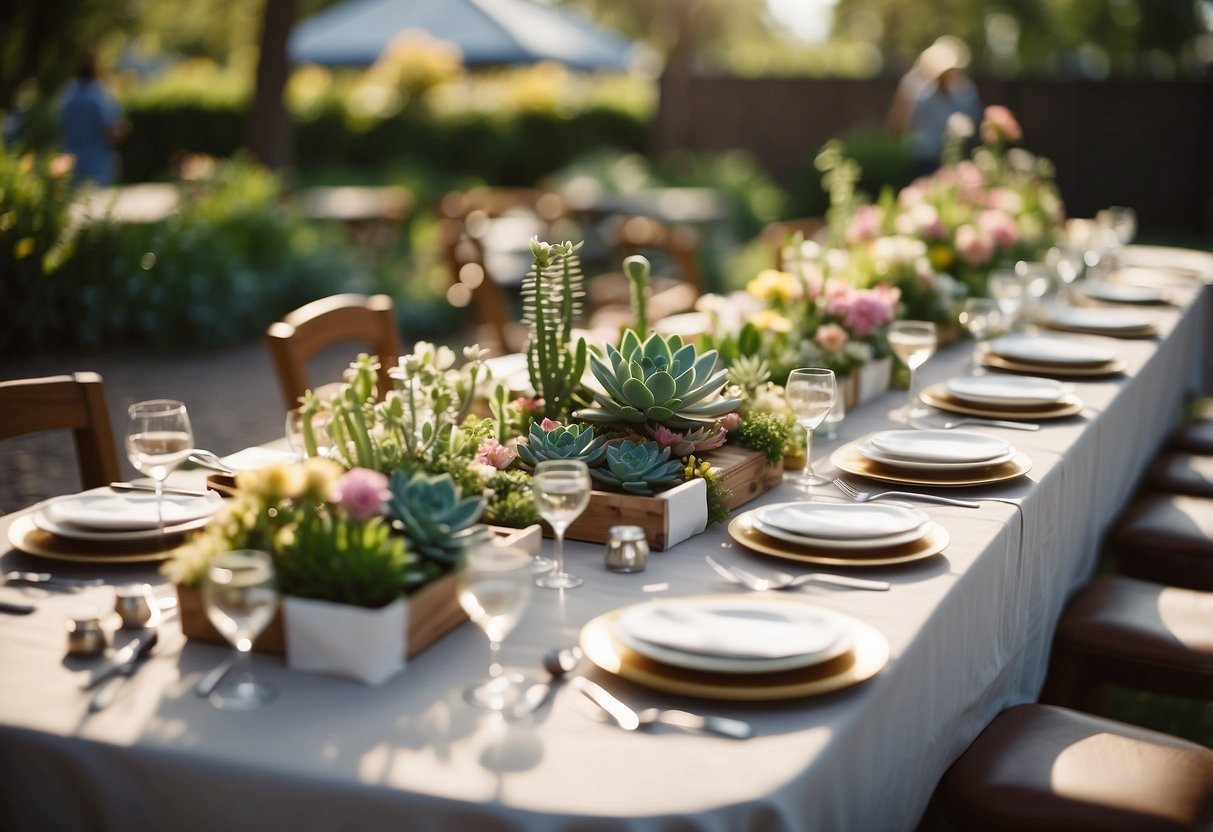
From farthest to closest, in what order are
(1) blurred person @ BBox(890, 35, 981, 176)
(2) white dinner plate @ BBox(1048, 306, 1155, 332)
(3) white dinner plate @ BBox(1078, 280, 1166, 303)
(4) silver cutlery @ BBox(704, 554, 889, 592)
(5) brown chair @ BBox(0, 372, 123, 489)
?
(1) blurred person @ BBox(890, 35, 981, 176)
(3) white dinner plate @ BBox(1078, 280, 1166, 303)
(2) white dinner plate @ BBox(1048, 306, 1155, 332)
(5) brown chair @ BBox(0, 372, 123, 489)
(4) silver cutlery @ BBox(704, 554, 889, 592)

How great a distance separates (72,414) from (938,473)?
1.74m

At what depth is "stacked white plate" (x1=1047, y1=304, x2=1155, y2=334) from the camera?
389 cm

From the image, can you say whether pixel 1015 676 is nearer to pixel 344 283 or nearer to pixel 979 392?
pixel 979 392

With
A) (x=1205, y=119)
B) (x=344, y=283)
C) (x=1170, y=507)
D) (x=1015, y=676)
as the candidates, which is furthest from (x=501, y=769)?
(x=1205, y=119)

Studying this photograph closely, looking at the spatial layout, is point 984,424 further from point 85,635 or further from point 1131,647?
point 85,635

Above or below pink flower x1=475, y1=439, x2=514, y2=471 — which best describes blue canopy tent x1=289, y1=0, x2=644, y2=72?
above

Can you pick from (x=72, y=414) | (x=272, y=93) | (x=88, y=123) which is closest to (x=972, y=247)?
(x=72, y=414)

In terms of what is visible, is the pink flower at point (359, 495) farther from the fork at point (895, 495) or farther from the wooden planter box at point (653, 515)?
the fork at point (895, 495)

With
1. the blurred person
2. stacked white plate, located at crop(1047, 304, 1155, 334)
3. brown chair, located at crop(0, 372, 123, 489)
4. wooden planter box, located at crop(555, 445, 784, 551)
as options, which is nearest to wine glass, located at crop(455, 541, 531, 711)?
wooden planter box, located at crop(555, 445, 784, 551)

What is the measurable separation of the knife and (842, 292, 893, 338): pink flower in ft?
6.41

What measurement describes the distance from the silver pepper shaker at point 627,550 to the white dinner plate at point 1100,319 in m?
2.52

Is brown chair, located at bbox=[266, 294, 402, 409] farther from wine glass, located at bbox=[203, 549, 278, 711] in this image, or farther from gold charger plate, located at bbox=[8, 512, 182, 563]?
wine glass, located at bbox=[203, 549, 278, 711]

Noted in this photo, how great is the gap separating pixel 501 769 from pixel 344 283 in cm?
744

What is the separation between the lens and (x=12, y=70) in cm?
979
